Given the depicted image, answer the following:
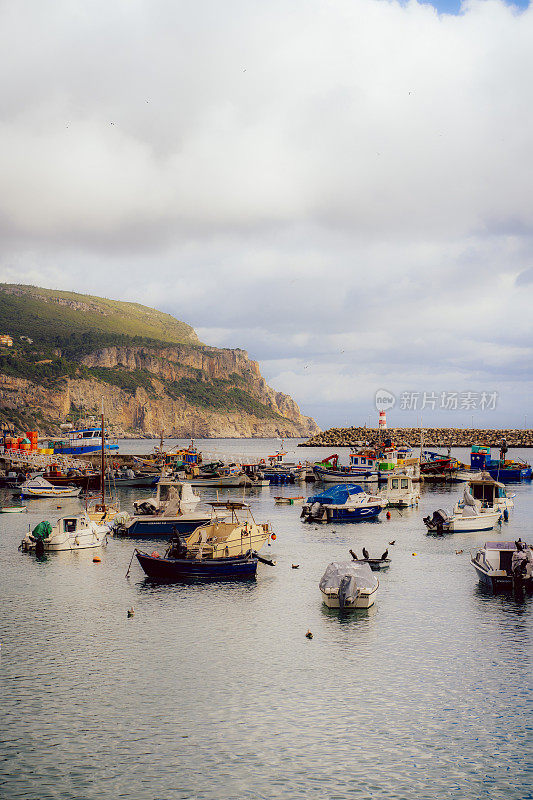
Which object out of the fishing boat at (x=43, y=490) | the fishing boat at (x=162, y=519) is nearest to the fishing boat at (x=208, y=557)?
the fishing boat at (x=162, y=519)

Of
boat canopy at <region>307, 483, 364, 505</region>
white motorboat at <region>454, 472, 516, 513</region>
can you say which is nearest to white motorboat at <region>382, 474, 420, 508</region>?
boat canopy at <region>307, 483, 364, 505</region>

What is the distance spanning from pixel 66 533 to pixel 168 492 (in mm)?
14861

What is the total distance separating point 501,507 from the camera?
249 ft

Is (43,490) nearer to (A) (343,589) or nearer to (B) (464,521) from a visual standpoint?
(B) (464,521)

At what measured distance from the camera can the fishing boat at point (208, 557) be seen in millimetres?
42281

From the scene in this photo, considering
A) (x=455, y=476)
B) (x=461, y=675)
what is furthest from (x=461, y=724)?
(x=455, y=476)

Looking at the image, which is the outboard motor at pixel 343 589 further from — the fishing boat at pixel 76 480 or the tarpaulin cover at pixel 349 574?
the fishing boat at pixel 76 480

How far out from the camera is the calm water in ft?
64.4

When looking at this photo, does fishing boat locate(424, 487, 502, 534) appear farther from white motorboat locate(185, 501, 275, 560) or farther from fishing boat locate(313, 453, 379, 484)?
fishing boat locate(313, 453, 379, 484)

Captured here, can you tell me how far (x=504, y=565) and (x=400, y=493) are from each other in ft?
149

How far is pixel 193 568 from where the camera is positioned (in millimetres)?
42219

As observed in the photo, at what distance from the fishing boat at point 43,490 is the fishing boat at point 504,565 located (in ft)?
237

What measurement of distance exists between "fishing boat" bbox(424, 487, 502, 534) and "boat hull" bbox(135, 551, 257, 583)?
26.8 metres

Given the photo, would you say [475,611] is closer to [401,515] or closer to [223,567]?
[223,567]
